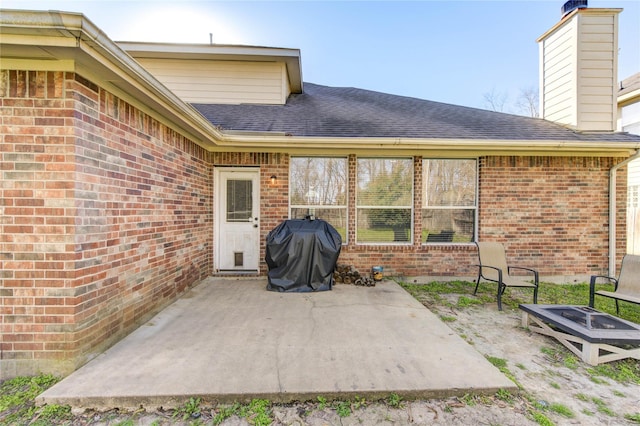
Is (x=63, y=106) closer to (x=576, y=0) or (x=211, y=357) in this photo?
(x=211, y=357)

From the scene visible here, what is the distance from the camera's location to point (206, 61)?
6.77 m

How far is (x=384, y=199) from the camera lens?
548 cm

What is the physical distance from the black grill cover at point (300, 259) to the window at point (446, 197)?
2.16 m

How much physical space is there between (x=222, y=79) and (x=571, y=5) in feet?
26.8

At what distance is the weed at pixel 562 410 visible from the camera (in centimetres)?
197

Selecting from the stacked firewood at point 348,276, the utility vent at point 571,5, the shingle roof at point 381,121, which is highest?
the utility vent at point 571,5

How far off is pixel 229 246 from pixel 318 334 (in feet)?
10.2

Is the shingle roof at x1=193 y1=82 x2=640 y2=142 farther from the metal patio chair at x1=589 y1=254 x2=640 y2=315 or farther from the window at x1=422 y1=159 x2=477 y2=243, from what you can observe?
the metal patio chair at x1=589 y1=254 x2=640 y2=315

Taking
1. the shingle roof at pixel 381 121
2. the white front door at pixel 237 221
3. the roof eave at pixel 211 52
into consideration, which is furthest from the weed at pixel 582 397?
the roof eave at pixel 211 52

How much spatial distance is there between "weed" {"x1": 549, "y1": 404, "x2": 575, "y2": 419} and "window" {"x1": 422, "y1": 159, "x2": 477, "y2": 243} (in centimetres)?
355

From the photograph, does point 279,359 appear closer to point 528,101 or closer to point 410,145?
point 410,145

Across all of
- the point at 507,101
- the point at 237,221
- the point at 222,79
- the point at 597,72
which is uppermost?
the point at 507,101

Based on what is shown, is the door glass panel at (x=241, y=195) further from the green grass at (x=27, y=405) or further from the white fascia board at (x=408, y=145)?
the green grass at (x=27, y=405)

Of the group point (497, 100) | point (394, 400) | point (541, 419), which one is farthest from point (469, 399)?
point (497, 100)
